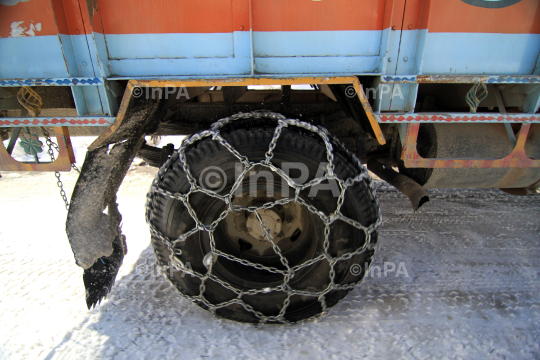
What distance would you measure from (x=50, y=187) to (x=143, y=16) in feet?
10.8

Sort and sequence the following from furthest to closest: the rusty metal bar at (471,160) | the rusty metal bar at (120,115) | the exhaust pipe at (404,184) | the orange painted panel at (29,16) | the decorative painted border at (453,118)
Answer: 1. the exhaust pipe at (404,184)
2. the rusty metal bar at (471,160)
3. the decorative painted border at (453,118)
4. the rusty metal bar at (120,115)
5. the orange painted panel at (29,16)

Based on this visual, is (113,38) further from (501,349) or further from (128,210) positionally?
(501,349)

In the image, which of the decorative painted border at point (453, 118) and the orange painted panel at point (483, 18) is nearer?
the orange painted panel at point (483, 18)

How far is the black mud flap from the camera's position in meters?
1.59

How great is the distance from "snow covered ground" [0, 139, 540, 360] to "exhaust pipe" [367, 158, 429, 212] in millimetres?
627

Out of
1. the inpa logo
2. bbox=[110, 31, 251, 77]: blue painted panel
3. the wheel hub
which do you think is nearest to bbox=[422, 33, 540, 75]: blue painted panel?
the inpa logo

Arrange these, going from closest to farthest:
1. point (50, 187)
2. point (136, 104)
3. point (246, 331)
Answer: point (136, 104) → point (246, 331) → point (50, 187)

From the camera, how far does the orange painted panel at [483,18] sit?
55.6 inches

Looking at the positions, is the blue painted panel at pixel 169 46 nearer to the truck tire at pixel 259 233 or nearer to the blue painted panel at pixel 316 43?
the blue painted panel at pixel 316 43

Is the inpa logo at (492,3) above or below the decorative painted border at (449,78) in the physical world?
Result: above

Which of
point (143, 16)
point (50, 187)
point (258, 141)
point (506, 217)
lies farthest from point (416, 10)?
point (50, 187)

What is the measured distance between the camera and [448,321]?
1782mm

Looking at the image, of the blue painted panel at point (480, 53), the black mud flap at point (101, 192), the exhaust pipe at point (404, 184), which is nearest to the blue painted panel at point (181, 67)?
the black mud flap at point (101, 192)

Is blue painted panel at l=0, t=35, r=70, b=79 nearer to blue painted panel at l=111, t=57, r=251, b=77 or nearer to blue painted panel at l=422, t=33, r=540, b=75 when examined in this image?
blue painted panel at l=111, t=57, r=251, b=77
